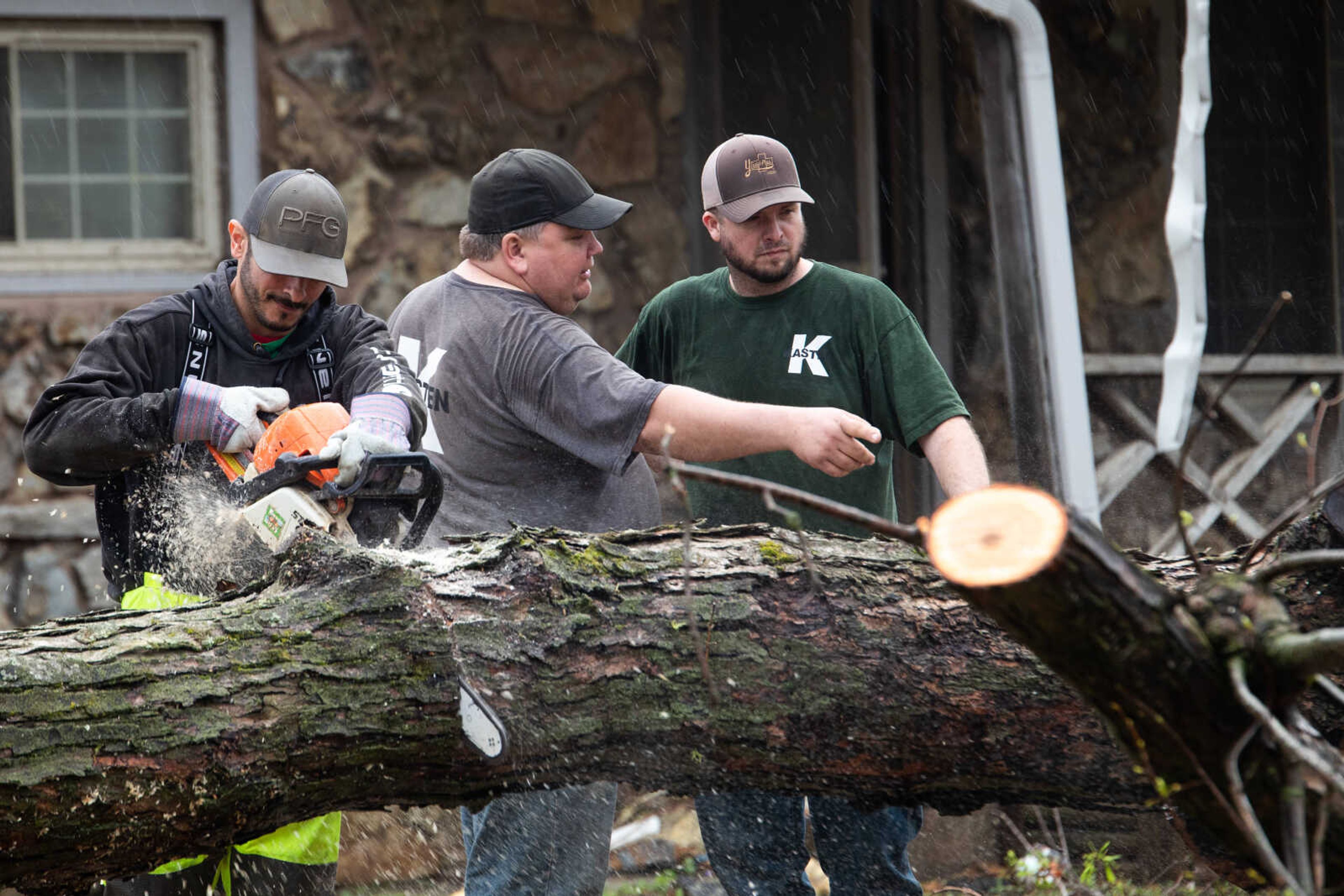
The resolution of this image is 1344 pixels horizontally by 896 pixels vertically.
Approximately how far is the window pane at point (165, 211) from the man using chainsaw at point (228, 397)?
1.95 metres

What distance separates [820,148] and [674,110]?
897 mm

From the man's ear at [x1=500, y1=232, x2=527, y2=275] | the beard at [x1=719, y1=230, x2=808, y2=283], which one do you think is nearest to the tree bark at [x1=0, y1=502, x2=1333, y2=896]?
the man's ear at [x1=500, y1=232, x2=527, y2=275]

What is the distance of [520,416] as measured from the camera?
10.3 feet

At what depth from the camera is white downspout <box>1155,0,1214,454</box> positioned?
14.0 ft

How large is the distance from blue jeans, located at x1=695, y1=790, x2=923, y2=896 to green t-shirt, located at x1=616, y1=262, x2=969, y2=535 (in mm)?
754

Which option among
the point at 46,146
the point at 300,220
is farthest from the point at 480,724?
the point at 46,146

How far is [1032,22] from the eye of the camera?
4.48 meters

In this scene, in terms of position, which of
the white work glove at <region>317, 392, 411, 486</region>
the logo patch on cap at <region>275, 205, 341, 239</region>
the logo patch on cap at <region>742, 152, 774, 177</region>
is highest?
the logo patch on cap at <region>742, 152, 774, 177</region>

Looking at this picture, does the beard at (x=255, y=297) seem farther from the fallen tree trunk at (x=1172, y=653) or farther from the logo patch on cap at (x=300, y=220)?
the fallen tree trunk at (x=1172, y=653)

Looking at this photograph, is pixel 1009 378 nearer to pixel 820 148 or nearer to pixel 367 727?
pixel 820 148

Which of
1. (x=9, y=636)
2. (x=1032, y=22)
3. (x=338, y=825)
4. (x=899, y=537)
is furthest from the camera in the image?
(x=1032, y=22)

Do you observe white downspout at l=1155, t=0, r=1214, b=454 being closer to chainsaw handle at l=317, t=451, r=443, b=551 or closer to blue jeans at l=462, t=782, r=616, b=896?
blue jeans at l=462, t=782, r=616, b=896

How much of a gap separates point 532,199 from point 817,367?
91 cm

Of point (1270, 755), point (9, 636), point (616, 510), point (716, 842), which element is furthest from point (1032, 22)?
point (9, 636)
